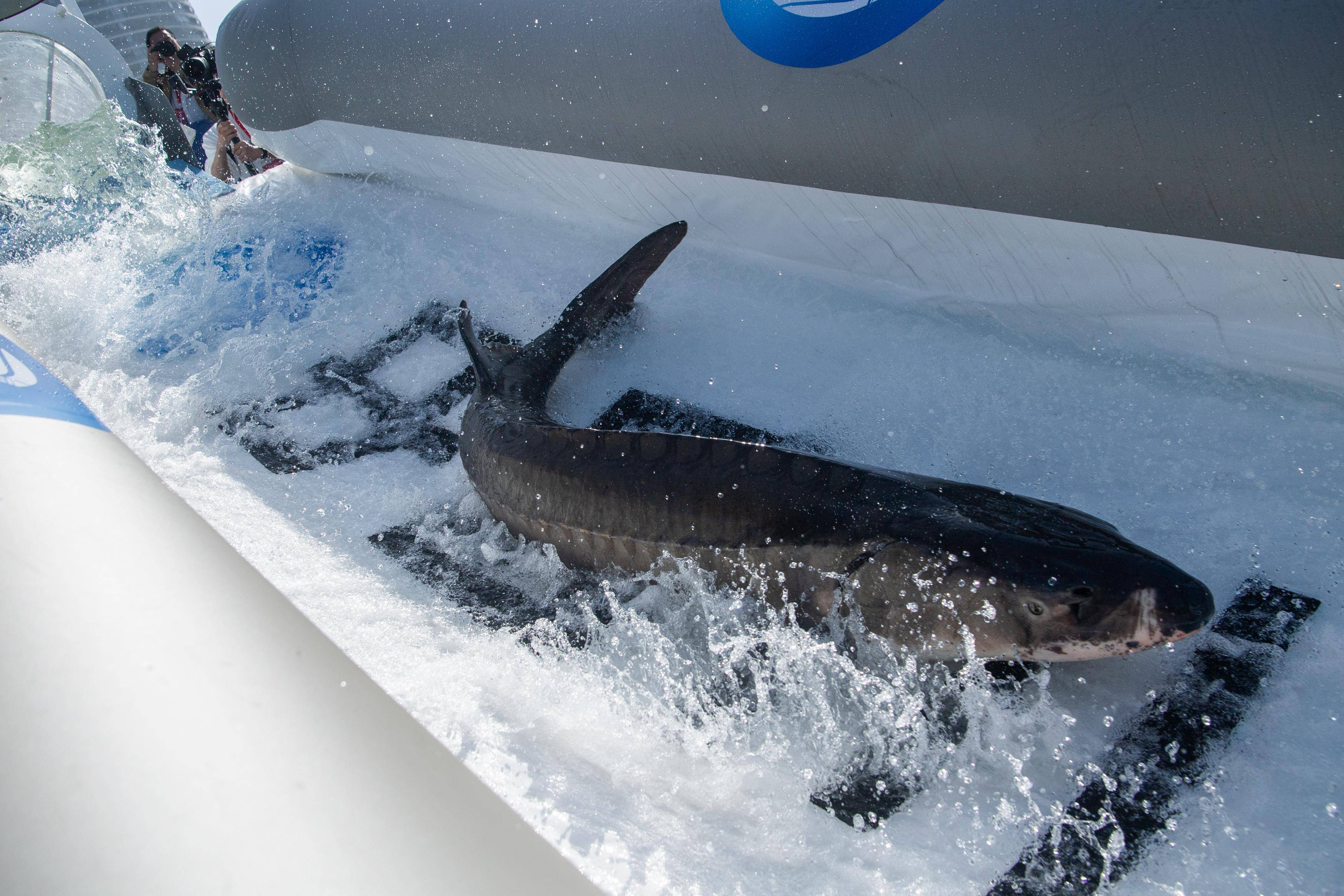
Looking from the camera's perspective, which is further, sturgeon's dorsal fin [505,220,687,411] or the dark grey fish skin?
sturgeon's dorsal fin [505,220,687,411]

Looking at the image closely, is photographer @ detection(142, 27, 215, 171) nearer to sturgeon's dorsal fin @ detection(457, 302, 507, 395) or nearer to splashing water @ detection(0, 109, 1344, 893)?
splashing water @ detection(0, 109, 1344, 893)

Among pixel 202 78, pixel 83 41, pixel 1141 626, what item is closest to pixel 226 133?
pixel 202 78

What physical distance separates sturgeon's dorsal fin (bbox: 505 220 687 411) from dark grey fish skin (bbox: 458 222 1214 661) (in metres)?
0.57

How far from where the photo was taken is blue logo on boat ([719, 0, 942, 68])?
→ 7.53 ft

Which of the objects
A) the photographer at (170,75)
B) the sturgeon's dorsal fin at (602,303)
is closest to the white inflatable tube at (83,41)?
the photographer at (170,75)

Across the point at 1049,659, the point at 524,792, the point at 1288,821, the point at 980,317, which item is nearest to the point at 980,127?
the point at 980,317

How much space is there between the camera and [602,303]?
9.00 feet

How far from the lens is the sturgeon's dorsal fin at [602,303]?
263cm

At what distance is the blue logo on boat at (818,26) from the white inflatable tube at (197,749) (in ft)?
7.18

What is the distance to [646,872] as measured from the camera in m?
1.17

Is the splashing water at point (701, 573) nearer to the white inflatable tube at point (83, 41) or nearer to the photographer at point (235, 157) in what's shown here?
the photographer at point (235, 157)

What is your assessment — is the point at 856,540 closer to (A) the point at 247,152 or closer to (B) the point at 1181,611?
(B) the point at 1181,611

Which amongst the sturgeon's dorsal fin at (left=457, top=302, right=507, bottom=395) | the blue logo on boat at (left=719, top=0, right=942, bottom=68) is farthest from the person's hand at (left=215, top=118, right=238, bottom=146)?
the blue logo on boat at (left=719, top=0, right=942, bottom=68)

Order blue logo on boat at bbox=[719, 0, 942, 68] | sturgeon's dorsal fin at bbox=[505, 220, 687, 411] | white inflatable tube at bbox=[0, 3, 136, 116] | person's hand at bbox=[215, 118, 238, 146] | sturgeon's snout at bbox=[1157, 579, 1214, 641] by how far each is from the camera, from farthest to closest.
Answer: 1. white inflatable tube at bbox=[0, 3, 136, 116]
2. person's hand at bbox=[215, 118, 238, 146]
3. sturgeon's dorsal fin at bbox=[505, 220, 687, 411]
4. blue logo on boat at bbox=[719, 0, 942, 68]
5. sturgeon's snout at bbox=[1157, 579, 1214, 641]
